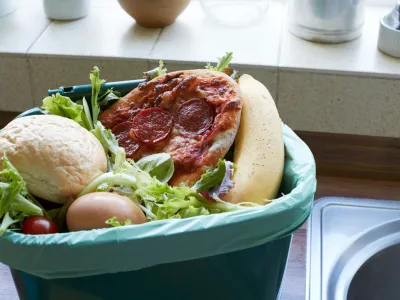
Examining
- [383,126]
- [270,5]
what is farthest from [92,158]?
[270,5]

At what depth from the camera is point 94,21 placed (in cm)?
123

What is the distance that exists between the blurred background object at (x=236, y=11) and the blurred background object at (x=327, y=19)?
0.24ft

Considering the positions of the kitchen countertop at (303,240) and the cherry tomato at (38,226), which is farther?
the kitchen countertop at (303,240)

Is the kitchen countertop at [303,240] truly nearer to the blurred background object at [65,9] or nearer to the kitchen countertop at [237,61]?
the kitchen countertop at [237,61]

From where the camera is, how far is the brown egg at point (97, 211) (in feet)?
2.07

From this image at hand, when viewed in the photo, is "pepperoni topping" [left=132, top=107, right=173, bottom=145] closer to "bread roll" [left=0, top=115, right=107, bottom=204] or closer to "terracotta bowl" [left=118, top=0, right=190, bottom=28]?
"bread roll" [left=0, top=115, right=107, bottom=204]

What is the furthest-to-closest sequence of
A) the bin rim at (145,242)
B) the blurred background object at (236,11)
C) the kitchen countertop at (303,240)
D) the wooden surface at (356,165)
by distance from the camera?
1. the blurred background object at (236,11)
2. the wooden surface at (356,165)
3. the kitchen countertop at (303,240)
4. the bin rim at (145,242)

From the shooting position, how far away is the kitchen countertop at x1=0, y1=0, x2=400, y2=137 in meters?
1.04

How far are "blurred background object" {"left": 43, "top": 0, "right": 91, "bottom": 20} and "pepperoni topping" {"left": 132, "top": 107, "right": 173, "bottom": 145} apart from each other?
0.51 m

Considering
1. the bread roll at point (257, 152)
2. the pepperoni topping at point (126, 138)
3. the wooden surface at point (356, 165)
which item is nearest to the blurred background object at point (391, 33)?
the wooden surface at point (356, 165)

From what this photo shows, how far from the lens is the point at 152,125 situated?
2.54 feet

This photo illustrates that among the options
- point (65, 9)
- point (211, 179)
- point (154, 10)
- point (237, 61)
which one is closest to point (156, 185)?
point (211, 179)

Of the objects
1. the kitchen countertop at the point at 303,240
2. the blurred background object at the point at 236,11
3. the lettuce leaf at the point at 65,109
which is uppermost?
the lettuce leaf at the point at 65,109

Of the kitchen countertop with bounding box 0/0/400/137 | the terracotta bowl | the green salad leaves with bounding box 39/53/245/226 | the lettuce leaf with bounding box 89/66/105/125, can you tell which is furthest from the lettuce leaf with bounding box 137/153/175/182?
the terracotta bowl
